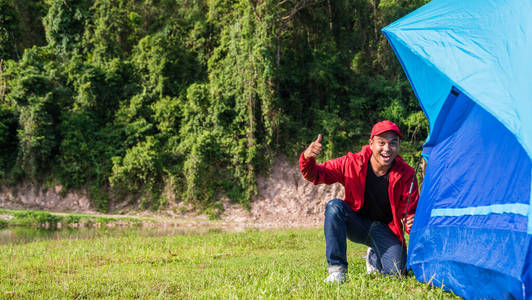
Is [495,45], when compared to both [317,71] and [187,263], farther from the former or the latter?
[317,71]

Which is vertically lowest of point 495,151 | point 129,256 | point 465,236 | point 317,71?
point 129,256

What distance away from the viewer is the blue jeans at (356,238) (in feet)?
11.3

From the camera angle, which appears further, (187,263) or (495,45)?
(187,263)

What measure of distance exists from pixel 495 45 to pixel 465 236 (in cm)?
151

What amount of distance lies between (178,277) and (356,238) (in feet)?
5.70

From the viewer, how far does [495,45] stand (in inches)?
106

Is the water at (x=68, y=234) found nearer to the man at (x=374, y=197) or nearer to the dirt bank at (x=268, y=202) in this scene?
the dirt bank at (x=268, y=202)

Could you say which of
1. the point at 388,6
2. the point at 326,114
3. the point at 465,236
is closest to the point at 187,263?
the point at 465,236

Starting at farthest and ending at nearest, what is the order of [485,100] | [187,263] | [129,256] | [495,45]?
[129,256]
[187,263]
[495,45]
[485,100]

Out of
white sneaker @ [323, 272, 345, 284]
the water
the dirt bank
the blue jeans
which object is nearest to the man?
the blue jeans

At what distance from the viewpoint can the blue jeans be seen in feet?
11.3

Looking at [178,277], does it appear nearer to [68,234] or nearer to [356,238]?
[356,238]

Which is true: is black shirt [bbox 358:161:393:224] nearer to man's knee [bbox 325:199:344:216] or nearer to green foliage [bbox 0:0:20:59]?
man's knee [bbox 325:199:344:216]

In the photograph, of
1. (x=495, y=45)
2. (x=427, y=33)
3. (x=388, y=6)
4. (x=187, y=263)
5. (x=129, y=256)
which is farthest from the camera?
(x=388, y=6)
